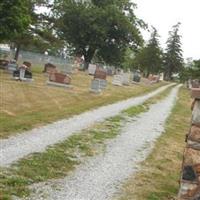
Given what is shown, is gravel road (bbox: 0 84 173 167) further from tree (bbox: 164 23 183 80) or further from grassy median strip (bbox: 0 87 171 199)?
tree (bbox: 164 23 183 80)

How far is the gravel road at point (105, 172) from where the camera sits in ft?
26.9

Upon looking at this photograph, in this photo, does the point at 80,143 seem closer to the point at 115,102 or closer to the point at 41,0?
the point at 115,102

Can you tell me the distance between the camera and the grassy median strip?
8.20 metres

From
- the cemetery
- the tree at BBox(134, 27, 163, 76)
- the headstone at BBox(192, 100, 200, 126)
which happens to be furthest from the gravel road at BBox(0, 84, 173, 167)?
the tree at BBox(134, 27, 163, 76)

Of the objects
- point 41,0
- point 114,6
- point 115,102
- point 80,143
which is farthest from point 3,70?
point 114,6

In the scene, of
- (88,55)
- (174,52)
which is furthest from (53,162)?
(174,52)

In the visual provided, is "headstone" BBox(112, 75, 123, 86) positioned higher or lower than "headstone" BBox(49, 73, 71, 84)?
lower

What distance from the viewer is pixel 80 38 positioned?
67312mm

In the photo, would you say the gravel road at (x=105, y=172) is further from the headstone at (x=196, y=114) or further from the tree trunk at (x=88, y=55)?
the tree trunk at (x=88, y=55)

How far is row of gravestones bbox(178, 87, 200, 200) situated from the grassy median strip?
93.9 inches

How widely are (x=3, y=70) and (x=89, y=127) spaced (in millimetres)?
22632

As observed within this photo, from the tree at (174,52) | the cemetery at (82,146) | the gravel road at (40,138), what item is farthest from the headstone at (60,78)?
the tree at (174,52)

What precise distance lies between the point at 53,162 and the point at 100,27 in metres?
54.2

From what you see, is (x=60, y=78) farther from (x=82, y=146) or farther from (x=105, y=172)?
(x=105, y=172)
